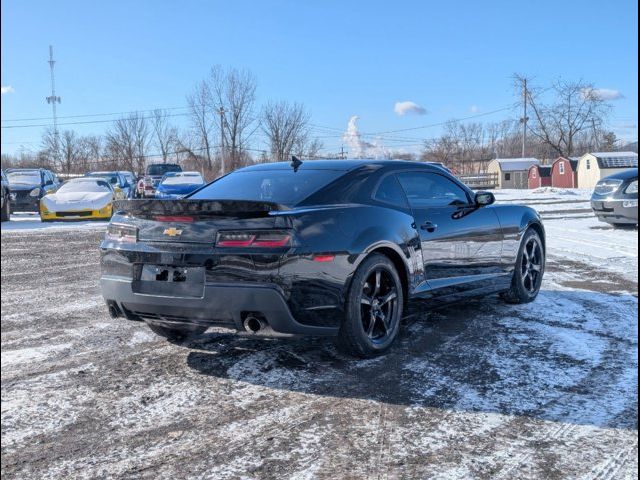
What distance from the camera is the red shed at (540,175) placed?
61.1m

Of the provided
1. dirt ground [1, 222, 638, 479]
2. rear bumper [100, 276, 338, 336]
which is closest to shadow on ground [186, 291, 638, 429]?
dirt ground [1, 222, 638, 479]

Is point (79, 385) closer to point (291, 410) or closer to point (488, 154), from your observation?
point (291, 410)

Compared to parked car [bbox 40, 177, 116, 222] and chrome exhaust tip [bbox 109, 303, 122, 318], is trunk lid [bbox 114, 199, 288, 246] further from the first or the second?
parked car [bbox 40, 177, 116, 222]

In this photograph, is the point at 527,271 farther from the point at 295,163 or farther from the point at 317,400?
the point at 317,400

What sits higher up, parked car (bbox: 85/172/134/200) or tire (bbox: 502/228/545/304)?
parked car (bbox: 85/172/134/200)

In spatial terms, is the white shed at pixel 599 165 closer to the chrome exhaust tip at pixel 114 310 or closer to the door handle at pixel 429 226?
the door handle at pixel 429 226

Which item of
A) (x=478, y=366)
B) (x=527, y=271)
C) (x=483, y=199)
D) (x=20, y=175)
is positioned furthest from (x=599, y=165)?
(x=20, y=175)

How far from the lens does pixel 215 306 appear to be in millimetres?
3346

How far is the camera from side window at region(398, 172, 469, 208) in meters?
4.72

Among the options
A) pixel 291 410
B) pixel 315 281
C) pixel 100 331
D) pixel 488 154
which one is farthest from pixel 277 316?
A: pixel 488 154

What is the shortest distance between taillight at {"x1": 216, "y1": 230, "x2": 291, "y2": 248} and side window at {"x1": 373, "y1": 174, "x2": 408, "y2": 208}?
1.06 m

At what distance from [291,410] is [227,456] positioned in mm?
624

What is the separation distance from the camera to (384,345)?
4133 mm

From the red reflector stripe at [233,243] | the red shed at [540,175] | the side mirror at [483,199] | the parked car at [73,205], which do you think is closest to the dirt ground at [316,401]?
the red reflector stripe at [233,243]
